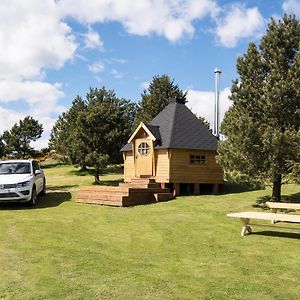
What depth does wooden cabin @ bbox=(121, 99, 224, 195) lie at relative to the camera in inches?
827

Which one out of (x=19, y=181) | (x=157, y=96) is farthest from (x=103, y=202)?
(x=157, y=96)

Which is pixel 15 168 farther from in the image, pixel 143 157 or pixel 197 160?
pixel 197 160

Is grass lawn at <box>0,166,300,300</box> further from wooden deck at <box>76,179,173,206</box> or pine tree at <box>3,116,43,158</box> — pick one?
pine tree at <box>3,116,43,158</box>

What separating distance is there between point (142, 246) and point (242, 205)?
7961 mm

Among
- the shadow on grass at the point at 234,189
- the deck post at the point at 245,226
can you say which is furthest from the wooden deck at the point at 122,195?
the deck post at the point at 245,226

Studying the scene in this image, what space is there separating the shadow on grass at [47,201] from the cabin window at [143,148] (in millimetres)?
4649

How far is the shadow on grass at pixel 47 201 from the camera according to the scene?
16.7 m

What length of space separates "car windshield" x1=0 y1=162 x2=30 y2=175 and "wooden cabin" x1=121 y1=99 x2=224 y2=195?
6361 millimetres

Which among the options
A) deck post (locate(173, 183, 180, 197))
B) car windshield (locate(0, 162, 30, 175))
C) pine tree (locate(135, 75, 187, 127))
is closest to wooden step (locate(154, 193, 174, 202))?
deck post (locate(173, 183, 180, 197))

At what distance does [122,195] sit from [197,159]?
6.05m

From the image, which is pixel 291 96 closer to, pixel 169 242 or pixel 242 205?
pixel 242 205

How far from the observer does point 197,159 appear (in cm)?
2173

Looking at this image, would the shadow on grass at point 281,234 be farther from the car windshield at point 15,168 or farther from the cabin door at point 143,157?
the cabin door at point 143,157

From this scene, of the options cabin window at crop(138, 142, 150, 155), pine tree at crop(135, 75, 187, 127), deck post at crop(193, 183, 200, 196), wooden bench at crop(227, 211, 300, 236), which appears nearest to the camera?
wooden bench at crop(227, 211, 300, 236)
